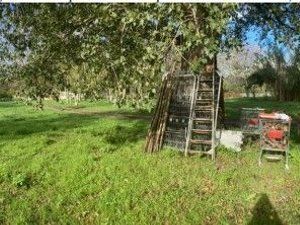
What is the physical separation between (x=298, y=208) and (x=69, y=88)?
24.7ft

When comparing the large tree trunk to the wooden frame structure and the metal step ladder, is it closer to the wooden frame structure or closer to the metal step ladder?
the wooden frame structure

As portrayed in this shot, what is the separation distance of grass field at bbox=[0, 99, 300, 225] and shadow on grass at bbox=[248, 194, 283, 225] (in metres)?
0.02

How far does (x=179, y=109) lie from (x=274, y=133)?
11.0ft

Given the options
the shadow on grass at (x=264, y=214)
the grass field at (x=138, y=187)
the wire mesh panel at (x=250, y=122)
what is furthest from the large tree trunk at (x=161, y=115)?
the shadow on grass at (x=264, y=214)

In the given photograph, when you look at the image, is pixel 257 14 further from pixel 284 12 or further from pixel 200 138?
pixel 200 138

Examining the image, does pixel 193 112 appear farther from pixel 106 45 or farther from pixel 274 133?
pixel 106 45

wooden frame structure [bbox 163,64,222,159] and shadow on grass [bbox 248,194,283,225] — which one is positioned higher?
wooden frame structure [bbox 163,64,222,159]

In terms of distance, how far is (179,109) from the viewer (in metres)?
17.3

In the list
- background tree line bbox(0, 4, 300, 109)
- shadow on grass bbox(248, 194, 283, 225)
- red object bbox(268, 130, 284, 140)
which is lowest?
shadow on grass bbox(248, 194, 283, 225)

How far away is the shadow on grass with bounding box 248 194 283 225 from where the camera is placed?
1103 centimetres

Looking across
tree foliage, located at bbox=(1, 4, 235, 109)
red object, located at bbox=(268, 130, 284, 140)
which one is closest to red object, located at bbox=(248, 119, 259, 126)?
red object, located at bbox=(268, 130, 284, 140)

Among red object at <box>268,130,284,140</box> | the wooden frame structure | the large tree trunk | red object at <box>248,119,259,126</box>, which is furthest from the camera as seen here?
red object at <box>248,119,259,126</box>

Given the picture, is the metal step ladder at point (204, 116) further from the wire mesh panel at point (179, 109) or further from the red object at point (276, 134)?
the red object at point (276, 134)

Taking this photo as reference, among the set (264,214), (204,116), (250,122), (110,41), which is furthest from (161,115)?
(264,214)
